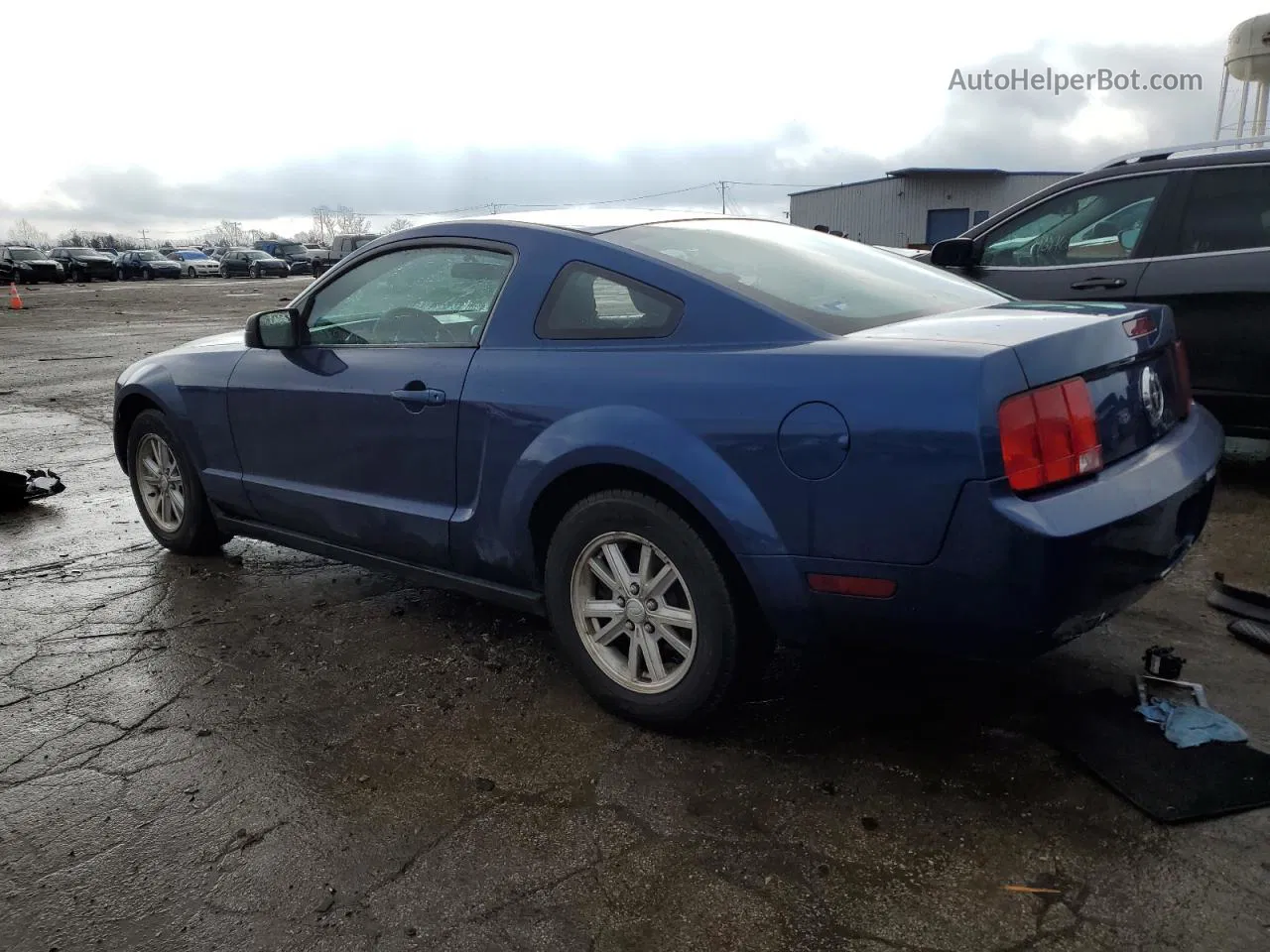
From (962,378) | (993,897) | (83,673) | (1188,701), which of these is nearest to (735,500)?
(962,378)

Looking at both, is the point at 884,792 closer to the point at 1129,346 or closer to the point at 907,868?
the point at 907,868

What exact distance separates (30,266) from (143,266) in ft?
31.4

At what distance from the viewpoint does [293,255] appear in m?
56.0

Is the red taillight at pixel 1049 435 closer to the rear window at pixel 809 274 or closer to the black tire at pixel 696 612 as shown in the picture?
the rear window at pixel 809 274

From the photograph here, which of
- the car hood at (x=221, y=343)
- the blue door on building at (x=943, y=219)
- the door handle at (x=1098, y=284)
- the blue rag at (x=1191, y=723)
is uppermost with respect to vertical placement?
the blue door on building at (x=943, y=219)

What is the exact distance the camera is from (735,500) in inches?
103

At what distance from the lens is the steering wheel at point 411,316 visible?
3512 mm

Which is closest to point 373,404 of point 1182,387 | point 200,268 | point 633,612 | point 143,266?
point 633,612

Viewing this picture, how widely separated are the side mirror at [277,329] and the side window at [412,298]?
69 millimetres

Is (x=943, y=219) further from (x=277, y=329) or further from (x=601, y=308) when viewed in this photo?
(x=601, y=308)

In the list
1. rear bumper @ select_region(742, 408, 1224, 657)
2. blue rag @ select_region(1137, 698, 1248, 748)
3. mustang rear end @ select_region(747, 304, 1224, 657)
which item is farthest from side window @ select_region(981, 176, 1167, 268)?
blue rag @ select_region(1137, 698, 1248, 748)

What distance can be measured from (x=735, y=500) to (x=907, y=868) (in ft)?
3.22

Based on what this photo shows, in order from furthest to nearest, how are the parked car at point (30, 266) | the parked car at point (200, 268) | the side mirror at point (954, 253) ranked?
1. the parked car at point (200, 268)
2. the parked car at point (30, 266)
3. the side mirror at point (954, 253)

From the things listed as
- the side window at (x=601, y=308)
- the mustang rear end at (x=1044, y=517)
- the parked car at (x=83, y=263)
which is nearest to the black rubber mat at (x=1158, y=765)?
the mustang rear end at (x=1044, y=517)
